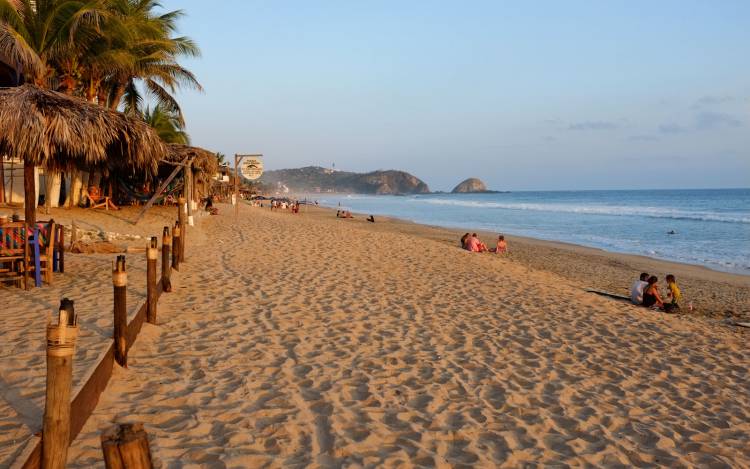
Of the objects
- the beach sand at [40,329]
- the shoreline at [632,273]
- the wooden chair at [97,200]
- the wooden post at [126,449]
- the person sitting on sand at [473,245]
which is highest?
the wooden chair at [97,200]

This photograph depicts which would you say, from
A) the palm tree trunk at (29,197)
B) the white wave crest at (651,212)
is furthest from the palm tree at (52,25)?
the white wave crest at (651,212)

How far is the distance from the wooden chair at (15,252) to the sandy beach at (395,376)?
34 centimetres

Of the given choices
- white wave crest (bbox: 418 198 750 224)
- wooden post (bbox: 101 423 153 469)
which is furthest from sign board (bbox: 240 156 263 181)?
white wave crest (bbox: 418 198 750 224)

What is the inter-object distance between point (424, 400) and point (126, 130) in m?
7.69

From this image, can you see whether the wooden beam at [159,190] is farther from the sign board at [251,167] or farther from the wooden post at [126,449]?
the wooden post at [126,449]

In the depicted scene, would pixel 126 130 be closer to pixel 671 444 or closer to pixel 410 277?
pixel 410 277

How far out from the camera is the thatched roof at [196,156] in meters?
17.0

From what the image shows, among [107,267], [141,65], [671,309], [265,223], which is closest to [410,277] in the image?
[671,309]

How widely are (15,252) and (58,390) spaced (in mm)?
5677

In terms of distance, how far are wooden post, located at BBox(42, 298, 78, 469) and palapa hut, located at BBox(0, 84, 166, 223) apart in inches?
236

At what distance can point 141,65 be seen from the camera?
58.9 ft

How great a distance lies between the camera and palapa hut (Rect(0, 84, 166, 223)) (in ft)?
24.4

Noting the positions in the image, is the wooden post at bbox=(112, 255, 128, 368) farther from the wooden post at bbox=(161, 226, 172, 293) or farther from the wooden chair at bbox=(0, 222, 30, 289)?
the wooden chair at bbox=(0, 222, 30, 289)

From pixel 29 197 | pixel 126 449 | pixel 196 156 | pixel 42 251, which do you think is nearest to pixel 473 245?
pixel 196 156
